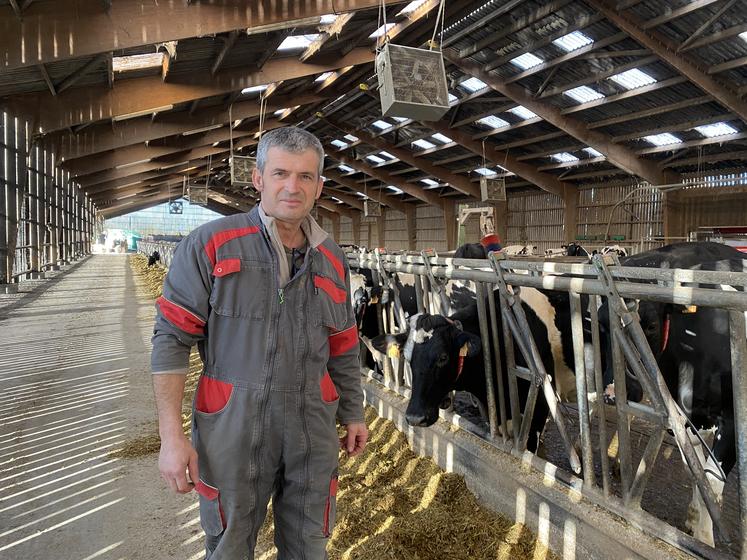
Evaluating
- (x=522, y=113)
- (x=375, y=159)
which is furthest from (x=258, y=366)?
(x=375, y=159)

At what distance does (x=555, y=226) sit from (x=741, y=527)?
1977cm

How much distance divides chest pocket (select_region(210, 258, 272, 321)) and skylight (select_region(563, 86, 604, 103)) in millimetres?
12595

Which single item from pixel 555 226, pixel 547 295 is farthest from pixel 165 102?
pixel 555 226

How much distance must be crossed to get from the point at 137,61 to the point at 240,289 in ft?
32.5

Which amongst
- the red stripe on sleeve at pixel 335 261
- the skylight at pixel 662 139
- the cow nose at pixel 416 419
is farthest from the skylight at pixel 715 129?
the red stripe on sleeve at pixel 335 261

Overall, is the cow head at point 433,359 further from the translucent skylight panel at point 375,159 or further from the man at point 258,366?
the translucent skylight panel at point 375,159

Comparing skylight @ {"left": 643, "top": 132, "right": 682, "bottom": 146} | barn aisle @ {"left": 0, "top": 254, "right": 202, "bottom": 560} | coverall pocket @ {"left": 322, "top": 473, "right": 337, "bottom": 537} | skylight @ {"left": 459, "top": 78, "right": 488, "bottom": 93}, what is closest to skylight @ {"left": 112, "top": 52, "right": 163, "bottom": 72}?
barn aisle @ {"left": 0, "top": 254, "right": 202, "bottom": 560}

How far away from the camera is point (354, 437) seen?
75.8 inches

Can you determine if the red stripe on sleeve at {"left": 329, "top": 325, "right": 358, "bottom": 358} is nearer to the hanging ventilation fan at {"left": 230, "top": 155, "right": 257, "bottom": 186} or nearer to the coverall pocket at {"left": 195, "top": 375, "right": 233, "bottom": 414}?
the coverall pocket at {"left": 195, "top": 375, "right": 233, "bottom": 414}

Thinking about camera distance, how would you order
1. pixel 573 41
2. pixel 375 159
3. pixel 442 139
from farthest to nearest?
pixel 375 159 → pixel 442 139 → pixel 573 41

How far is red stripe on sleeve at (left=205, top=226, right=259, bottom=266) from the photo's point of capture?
5.01 ft

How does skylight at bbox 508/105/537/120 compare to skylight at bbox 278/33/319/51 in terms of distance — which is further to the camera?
skylight at bbox 508/105/537/120

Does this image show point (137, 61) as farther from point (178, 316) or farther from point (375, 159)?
point (375, 159)

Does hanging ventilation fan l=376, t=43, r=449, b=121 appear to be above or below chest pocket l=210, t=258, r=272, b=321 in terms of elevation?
above
